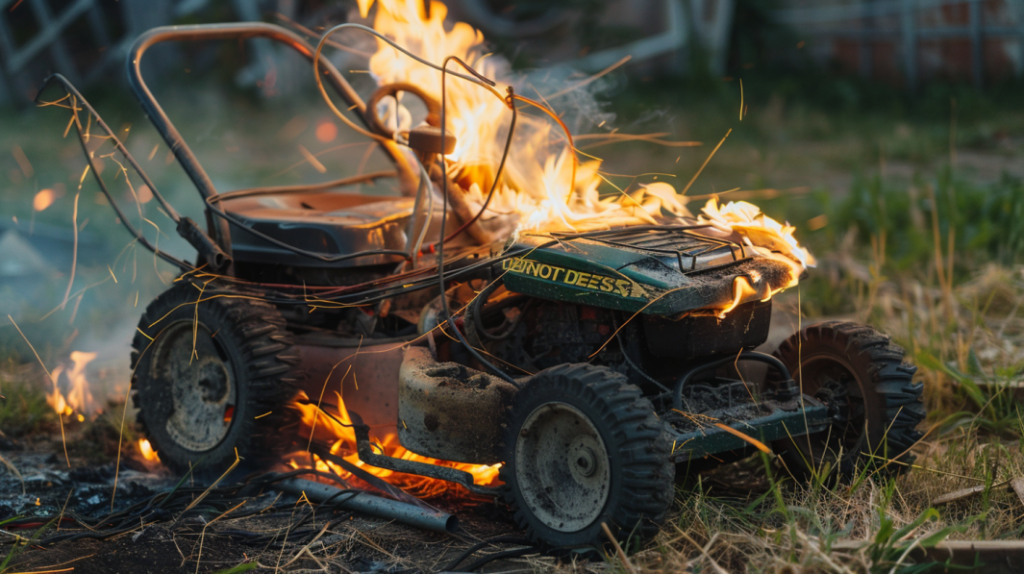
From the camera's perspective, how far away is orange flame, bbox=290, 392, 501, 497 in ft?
14.6

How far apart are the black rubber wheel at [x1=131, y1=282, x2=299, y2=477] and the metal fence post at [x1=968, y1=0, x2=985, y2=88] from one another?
45.7ft

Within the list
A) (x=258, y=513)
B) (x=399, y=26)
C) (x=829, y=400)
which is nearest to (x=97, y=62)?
(x=399, y=26)

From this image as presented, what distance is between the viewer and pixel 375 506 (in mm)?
4102

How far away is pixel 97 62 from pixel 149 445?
544 inches

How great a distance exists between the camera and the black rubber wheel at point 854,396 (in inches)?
156

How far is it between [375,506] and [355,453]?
68cm

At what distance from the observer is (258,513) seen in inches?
166

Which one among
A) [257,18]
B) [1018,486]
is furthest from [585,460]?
[257,18]

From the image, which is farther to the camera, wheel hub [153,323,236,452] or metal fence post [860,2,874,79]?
metal fence post [860,2,874,79]

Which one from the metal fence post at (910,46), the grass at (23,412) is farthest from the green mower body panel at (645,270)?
the metal fence post at (910,46)

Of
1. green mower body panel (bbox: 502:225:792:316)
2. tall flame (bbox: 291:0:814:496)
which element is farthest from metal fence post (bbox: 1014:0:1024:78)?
green mower body panel (bbox: 502:225:792:316)

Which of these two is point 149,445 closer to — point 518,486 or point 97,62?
point 518,486

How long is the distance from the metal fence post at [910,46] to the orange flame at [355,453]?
14.3m

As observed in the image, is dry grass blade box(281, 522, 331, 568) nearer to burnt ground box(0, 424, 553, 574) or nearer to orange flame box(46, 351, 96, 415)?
burnt ground box(0, 424, 553, 574)
